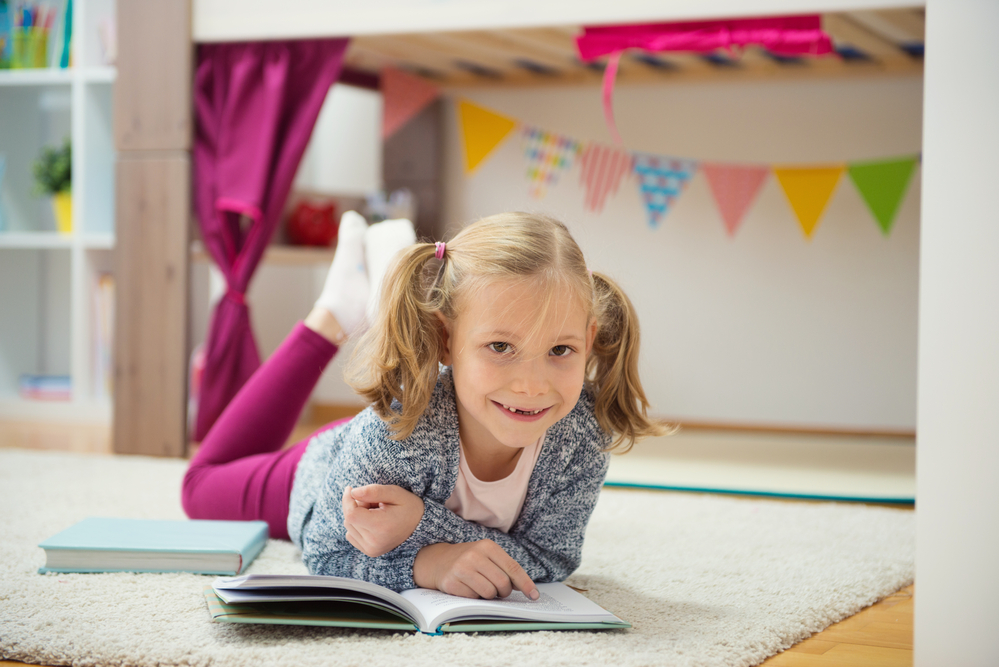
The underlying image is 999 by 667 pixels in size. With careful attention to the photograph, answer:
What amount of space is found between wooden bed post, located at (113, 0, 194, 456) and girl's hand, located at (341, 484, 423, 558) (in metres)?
1.35

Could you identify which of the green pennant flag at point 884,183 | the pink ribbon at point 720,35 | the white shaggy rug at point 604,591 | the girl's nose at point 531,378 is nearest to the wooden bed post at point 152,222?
the white shaggy rug at point 604,591

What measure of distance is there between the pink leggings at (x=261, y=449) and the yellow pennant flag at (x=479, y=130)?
5.27 feet

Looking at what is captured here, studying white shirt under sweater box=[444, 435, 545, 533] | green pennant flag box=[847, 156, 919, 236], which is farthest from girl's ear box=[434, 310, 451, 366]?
green pennant flag box=[847, 156, 919, 236]

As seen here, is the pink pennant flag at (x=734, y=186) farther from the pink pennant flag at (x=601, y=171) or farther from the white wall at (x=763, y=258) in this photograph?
the pink pennant flag at (x=601, y=171)

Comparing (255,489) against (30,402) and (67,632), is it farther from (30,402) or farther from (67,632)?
(30,402)

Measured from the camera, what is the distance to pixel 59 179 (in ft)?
8.90

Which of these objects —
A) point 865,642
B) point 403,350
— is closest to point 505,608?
point 403,350

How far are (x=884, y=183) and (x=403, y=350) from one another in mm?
2290

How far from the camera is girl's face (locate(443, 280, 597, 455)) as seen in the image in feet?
3.01

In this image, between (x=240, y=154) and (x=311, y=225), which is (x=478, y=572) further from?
(x=311, y=225)

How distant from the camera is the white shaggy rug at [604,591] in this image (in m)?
0.86

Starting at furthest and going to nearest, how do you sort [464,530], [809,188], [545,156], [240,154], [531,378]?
[545,156] → [809,188] → [240,154] → [464,530] → [531,378]

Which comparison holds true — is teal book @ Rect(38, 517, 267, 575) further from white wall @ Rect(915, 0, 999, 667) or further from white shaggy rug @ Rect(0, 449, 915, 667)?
white wall @ Rect(915, 0, 999, 667)

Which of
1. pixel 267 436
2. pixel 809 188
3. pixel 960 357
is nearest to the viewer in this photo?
pixel 960 357
